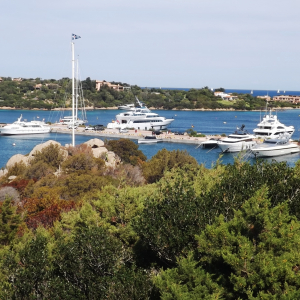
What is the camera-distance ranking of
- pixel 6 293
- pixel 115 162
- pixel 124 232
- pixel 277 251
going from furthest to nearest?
pixel 115 162 < pixel 124 232 < pixel 6 293 < pixel 277 251

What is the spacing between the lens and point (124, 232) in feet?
35.9

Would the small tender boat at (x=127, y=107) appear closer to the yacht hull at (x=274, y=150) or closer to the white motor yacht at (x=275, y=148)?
the white motor yacht at (x=275, y=148)

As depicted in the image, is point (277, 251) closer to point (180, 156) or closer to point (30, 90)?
point (180, 156)

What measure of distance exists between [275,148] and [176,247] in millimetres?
34564

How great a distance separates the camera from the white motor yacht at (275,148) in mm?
41438

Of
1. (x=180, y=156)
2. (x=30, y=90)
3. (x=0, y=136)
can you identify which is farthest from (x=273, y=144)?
(x=30, y=90)

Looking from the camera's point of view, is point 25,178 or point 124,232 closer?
point 124,232

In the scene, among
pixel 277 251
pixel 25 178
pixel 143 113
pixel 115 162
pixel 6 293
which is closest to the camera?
pixel 277 251

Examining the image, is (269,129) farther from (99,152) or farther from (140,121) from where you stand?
(99,152)

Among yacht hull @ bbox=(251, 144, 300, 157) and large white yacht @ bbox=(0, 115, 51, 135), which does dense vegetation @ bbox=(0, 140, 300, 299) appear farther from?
large white yacht @ bbox=(0, 115, 51, 135)

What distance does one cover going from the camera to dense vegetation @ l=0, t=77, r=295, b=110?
102312 mm

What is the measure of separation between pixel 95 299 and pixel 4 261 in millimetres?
2365

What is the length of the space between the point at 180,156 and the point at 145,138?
26290 mm

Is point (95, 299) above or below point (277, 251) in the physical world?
below
